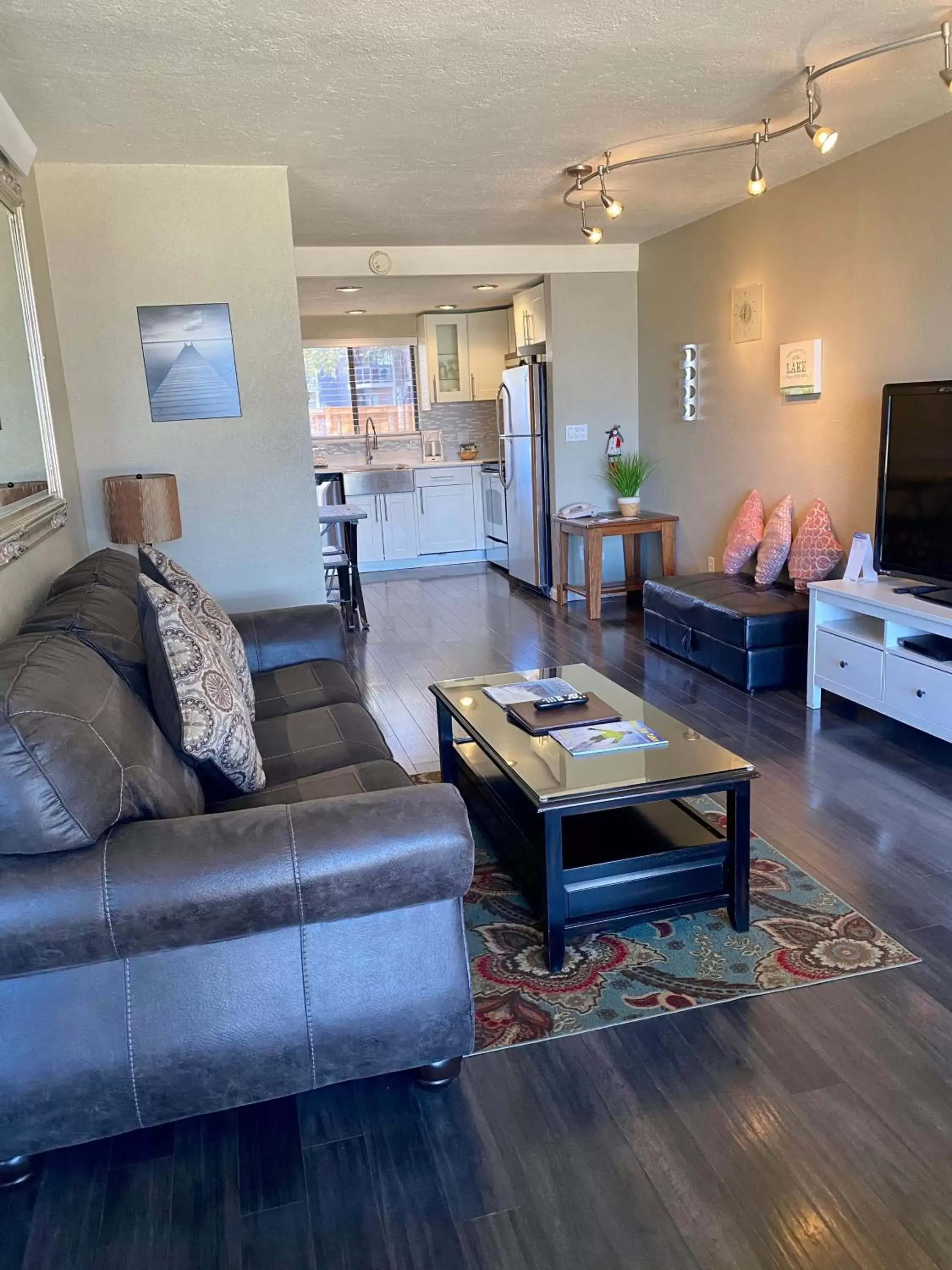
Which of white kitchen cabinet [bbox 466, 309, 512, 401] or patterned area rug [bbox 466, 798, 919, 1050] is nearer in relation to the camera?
patterned area rug [bbox 466, 798, 919, 1050]

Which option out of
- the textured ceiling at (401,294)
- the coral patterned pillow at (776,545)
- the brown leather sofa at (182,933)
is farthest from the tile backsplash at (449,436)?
the brown leather sofa at (182,933)

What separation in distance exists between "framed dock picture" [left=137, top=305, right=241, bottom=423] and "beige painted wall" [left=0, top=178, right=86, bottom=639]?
1.20 ft

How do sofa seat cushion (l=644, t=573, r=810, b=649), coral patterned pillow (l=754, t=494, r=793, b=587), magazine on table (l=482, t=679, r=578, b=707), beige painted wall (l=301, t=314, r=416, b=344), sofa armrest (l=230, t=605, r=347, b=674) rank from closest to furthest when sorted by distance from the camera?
magazine on table (l=482, t=679, r=578, b=707) < sofa armrest (l=230, t=605, r=347, b=674) < sofa seat cushion (l=644, t=573, r=810, b=649) < coral patterned pillow (l=754, t=494, r=793, b=587) < beige painted wall (l=301, t=314, r=416, b=344)

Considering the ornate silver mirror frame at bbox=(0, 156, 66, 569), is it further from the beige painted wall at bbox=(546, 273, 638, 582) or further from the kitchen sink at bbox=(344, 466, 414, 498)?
the kitchen sink at bbox=(344, 466, 414, 498)

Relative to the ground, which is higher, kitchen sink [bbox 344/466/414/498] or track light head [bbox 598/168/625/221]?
track light head [bbox 598/168/625/221]

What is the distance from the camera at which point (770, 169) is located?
4246 millimetres

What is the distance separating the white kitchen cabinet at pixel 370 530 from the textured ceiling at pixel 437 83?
4.05m

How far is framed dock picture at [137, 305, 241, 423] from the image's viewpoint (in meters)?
3.83

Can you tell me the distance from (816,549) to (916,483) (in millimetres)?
897

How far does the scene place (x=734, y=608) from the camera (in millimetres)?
4309

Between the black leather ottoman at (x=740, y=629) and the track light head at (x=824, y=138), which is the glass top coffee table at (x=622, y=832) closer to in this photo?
the black leather ottoman at (x=740, y=629)

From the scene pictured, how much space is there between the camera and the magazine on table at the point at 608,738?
7.72 ft

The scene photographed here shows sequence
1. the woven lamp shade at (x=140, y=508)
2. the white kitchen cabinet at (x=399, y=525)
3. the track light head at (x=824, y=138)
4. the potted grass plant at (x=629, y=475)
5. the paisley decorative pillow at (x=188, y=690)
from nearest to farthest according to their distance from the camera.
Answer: the paisley decorative pillow at (x=188, y=690)
the track light head at (x=824, y=138)
the woven lamp shade at (x=140, y=508)
the potted grass plant at (x=629, y=475)
the white kitchen cabinet at (x=399, y=525)

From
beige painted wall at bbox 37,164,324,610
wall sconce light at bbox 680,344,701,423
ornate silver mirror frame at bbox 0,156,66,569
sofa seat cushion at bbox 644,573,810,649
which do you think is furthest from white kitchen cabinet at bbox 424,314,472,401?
ornate silver mirror frame at bbox 0,156,66,569
